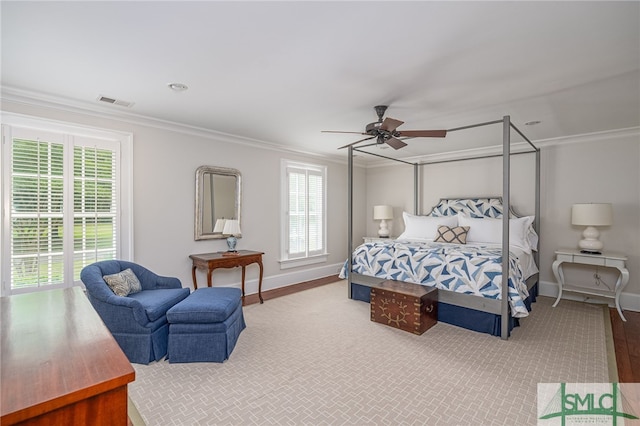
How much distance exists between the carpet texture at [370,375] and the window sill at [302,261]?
181 cm

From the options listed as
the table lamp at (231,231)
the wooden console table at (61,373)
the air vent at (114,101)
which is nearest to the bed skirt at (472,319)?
the table lamp at (231,231)

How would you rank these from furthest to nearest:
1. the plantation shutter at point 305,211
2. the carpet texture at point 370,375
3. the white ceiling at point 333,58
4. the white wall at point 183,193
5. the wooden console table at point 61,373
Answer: the plantation shutter at point 305,211
the white wall at point 183,193
the carpet texture at point 370,375
the white ceiling at point 333,58
the wooden console table at point 61,373

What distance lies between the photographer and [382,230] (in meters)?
6.38

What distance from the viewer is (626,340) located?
3.22 meters

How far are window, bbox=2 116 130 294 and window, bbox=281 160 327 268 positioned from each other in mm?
2545

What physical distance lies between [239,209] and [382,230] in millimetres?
2978

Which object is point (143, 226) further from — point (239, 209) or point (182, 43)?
point (182, 43)

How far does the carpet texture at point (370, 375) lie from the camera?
2.06m

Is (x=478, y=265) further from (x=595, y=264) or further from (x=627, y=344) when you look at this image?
(x=595, y=264)

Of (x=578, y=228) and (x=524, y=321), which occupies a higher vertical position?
(x=578, y=228)

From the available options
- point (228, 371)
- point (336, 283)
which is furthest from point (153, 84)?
point (336, 283)

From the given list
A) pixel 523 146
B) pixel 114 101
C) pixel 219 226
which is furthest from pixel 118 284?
pixel 523 146

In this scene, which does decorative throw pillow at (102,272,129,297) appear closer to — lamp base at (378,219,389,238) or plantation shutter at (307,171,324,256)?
plantation shutter at (307,171,324,256)

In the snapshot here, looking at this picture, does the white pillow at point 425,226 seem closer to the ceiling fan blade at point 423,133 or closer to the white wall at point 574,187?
the white wall at point 574,187
